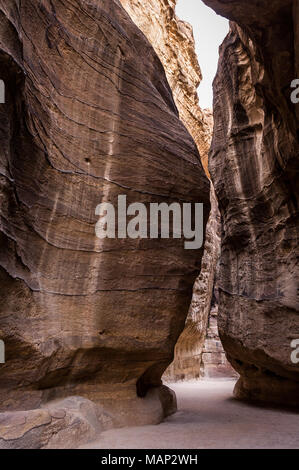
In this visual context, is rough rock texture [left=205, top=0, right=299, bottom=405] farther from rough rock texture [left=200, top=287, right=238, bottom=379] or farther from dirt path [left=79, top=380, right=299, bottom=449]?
rough rock texture [left=200, top=287, right=238, bottom=379]

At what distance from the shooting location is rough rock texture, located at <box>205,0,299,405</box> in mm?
6430

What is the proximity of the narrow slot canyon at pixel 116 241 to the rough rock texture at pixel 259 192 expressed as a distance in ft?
0.14

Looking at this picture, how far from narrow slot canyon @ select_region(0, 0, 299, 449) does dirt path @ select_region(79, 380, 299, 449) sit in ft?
0.12

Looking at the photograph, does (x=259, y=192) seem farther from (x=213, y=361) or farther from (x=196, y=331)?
(x=213, y=361)

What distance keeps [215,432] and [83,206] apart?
12.8ft

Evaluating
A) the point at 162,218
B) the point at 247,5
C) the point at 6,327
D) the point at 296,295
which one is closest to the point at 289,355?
the point at 296,295

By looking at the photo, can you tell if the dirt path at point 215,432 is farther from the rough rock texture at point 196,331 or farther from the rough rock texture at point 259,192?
the rough rock texture at point 196,331

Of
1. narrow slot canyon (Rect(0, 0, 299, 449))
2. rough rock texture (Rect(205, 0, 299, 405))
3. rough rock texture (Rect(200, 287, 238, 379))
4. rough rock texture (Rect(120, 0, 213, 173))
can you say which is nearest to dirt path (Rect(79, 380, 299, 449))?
narrow slot canyon (Rect(0, 0, 299, 449))

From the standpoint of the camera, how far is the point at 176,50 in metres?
20.8

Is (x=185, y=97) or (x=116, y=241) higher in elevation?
(x=185, y=97)

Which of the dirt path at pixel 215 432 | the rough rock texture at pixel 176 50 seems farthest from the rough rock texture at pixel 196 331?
the dirt path at pixel 215 432

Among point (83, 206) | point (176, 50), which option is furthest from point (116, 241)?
point (176, 50)
